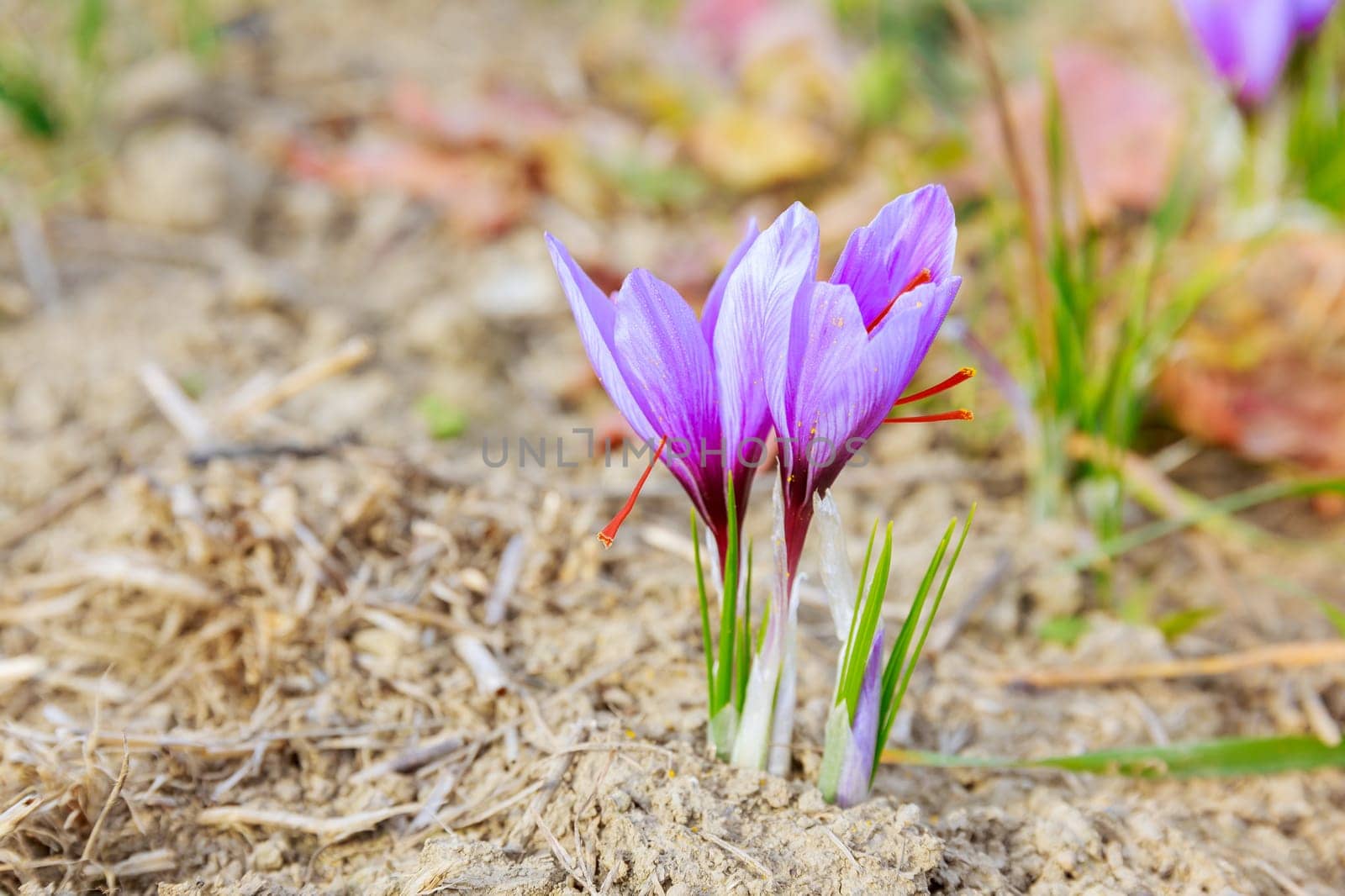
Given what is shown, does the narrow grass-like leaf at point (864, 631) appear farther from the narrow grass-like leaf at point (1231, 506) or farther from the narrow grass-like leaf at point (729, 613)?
the narrow grass-like leaf at point (1231, 506)

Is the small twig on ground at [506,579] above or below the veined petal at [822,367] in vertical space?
below

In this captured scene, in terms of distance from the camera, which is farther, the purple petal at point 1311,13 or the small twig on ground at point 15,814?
the purple petal at point 1311,13

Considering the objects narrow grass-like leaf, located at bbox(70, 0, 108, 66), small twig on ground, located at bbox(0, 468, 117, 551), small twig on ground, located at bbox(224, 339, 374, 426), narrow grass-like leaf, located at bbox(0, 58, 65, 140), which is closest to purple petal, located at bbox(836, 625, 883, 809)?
small twig on ground, located at bbox(224, 339, 374, 426)

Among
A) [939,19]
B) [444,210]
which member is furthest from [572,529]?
[939,19]

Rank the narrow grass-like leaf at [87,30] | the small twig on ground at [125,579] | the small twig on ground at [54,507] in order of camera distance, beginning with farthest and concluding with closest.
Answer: the narrow grass-like leaf at [87,30] < the small twig on ground at [54,507] < the small twig on ground at [125,579]

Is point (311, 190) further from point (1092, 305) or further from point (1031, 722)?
point (1031, 722)

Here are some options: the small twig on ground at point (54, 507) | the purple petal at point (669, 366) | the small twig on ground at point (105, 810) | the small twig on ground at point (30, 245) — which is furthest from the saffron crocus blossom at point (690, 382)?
the small twig on ground at point (30, 245)

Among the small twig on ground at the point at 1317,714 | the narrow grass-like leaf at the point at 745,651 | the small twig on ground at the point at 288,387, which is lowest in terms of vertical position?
the small twig on ground at the point at 1317,714
